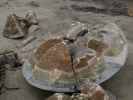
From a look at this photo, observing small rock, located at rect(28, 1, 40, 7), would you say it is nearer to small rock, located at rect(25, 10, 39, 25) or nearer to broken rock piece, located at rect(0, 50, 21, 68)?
small rock, located at rect(25, 10, 39, 25)

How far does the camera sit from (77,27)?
4277 mm

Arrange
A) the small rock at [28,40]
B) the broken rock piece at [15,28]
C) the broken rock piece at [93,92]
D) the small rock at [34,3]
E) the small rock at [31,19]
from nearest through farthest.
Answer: the broken rock piece at [93,92]
the small rock at [28,40]
the broken rock piece at [15,28]
the small rock at [31,19]
the small rock at [34,3]

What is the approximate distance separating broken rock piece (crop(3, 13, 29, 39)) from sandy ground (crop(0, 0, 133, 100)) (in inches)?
3.6

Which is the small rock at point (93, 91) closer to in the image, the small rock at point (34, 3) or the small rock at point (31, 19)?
the small rock at point (31, 19)

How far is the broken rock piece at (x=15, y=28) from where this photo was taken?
5.15 meters

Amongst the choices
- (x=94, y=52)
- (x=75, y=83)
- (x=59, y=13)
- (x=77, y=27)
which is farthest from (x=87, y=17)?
(x=75, y=83)

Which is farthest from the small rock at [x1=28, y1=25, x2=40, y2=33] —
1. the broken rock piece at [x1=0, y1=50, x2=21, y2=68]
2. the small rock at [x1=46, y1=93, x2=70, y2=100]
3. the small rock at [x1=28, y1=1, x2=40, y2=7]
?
the small rock at [x1=46, y1=93, x2=70, y2=100]

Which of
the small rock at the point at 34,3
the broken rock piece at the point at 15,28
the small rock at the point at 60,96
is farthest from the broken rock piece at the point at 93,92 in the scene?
the small rock at the point at 34,3

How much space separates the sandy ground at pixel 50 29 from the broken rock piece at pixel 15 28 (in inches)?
3.6

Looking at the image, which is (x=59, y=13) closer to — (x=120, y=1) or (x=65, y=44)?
(x=120, y=1)

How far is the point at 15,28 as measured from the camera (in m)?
5.17

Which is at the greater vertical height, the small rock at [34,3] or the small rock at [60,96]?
the small rock at [34,3]

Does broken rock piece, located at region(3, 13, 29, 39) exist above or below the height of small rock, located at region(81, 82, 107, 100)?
above

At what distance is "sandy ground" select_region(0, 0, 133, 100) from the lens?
145 inches
